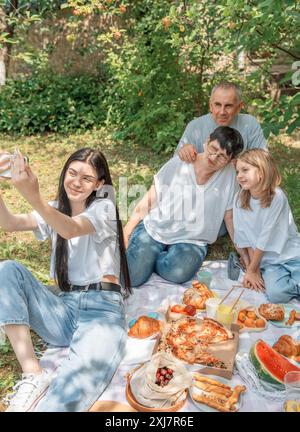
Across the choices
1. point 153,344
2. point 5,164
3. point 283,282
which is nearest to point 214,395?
point 153,344

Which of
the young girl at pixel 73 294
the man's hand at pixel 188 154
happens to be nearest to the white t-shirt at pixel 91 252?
the young girl at pixel 73 294

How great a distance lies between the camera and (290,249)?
3.13 meters

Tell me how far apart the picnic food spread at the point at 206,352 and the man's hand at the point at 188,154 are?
0.95 m

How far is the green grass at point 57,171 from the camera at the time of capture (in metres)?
3.60

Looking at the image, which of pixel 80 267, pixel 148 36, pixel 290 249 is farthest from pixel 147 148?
pixel 80 267

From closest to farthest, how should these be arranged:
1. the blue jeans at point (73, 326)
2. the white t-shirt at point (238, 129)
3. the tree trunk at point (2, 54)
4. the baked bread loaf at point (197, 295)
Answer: the blue jeans at point (73, 326) < the baked bread loaf at point (197, 295) < the white t-shirt at point (238, 129) < the tree trunk at point (2, 54)

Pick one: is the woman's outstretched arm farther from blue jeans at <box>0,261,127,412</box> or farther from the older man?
the older man

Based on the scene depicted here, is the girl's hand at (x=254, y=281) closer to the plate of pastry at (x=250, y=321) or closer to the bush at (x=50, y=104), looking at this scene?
the plate of pastry at (x=250, y=321)

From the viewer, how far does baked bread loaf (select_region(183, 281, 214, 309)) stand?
114 inches

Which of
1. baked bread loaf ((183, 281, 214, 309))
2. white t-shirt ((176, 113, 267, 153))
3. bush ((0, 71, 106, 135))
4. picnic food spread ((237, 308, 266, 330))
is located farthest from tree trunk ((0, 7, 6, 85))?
picnic food spread ((237, 308, 266, 330))

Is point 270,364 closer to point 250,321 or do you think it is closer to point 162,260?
point 250,321

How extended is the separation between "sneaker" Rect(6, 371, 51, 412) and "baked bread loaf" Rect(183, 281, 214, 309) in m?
1.05

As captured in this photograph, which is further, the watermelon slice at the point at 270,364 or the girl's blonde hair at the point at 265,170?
the girl's blonde hair at the point at 265,170

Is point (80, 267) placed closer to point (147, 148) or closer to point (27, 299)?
point (27, 299)
